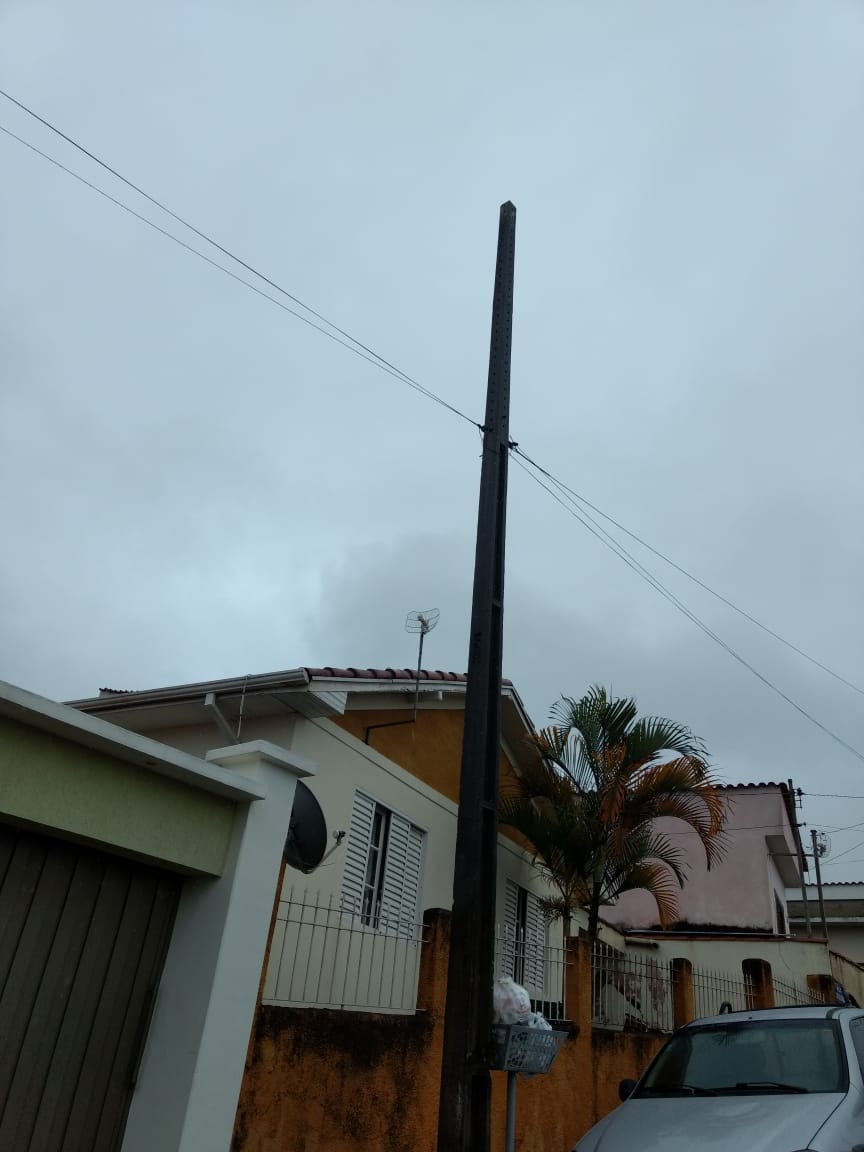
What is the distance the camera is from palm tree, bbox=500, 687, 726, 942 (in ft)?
37.8

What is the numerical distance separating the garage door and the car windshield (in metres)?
3.37

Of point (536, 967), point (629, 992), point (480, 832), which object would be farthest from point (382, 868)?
point (480, 832)

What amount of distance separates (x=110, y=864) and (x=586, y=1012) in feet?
19.6

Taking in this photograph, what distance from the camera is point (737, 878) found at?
2088 centimetres

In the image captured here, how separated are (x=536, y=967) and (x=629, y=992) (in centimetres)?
209

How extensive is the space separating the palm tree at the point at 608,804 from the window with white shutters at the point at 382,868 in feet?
5.26

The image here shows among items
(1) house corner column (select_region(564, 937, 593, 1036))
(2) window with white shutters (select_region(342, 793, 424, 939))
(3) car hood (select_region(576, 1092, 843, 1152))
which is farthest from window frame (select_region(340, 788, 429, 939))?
(3) car hood (select_region(576, 1092, 843, 1152))

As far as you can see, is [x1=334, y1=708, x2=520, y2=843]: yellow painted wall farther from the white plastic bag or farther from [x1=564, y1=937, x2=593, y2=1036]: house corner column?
the white plastic bag

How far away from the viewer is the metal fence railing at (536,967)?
9.45 m

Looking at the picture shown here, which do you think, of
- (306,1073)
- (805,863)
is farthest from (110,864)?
(805,863)

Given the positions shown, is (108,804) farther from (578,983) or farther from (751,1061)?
(578,983)

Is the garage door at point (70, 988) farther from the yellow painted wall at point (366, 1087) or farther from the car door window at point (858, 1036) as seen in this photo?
the car door window at point (858, 1036)

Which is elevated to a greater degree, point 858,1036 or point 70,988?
point 858,1036

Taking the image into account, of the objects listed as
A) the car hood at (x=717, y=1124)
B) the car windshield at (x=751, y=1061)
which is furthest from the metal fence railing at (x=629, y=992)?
the car hood at (x=717, y=1124)
